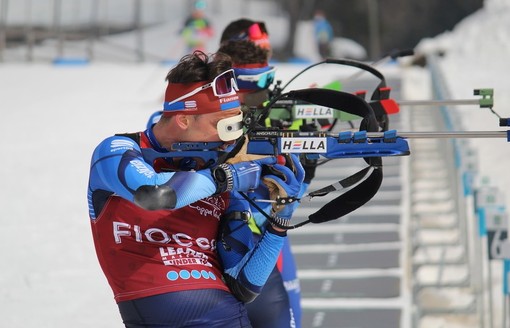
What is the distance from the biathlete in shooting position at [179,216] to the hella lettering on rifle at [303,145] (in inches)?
3.0

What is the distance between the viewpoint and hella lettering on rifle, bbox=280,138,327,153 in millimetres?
→ 3650

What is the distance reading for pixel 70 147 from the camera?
12.9 metres

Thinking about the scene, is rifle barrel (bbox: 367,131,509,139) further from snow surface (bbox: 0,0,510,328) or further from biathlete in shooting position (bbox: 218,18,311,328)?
snow surface (bbox: 0,0,510,328)

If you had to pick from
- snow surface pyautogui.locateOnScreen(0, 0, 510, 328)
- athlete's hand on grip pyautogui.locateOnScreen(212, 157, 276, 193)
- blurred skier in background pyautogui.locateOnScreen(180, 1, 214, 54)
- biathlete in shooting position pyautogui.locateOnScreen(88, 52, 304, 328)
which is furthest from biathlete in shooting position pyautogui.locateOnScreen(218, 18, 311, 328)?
blurred skier in background pyautogui.locateOnScreen(180, 1, 214, 54)

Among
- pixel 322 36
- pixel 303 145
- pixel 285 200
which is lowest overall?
pixel 285 200

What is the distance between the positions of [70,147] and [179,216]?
9.38 metres

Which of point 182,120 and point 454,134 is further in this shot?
point 182,120

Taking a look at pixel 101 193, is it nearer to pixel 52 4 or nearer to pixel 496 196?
pixel 496 196

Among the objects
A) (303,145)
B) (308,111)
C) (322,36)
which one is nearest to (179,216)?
(303,145)

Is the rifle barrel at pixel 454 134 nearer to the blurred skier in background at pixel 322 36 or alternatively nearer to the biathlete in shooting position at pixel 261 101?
the biathlete in shooting position at pixel 261 101

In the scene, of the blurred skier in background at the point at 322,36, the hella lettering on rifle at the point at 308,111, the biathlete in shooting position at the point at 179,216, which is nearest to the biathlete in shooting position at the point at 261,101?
the hella lettering on rifle at the point at 308,111

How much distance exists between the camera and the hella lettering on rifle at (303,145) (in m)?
3.65

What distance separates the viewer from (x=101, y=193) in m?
3.68

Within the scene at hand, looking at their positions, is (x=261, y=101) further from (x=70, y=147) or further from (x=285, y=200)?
(x=70, y=147)
